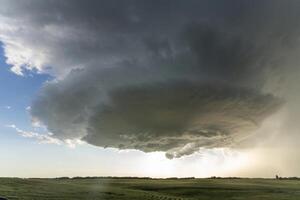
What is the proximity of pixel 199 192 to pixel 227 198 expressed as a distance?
18884mm

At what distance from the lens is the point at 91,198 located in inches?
3893

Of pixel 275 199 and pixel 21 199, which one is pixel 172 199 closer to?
pixel 275 199

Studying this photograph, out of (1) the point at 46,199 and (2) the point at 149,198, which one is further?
(2) the point at 149,198

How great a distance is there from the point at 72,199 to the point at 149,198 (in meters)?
19.7

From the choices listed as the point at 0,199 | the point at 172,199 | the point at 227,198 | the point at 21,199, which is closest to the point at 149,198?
the point at 172,199

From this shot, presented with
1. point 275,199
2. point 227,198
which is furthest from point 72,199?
point 275,199

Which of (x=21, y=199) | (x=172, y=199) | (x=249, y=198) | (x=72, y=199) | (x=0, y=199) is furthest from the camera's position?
(x=249, y=198)

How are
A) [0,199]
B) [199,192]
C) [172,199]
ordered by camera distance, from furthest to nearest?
[199,192] < [172,199] < [0,199]

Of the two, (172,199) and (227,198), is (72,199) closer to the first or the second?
(172,199)

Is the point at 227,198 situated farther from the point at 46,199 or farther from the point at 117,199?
the point at 46,199

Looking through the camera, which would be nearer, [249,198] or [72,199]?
[72,199]

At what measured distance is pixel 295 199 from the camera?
103 m

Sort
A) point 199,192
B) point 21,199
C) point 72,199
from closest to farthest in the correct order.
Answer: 1. point 21,199
2. point 72,199
3. point 199,192

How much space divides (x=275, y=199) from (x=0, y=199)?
6602cm
